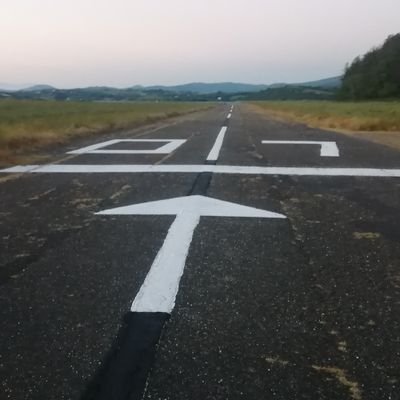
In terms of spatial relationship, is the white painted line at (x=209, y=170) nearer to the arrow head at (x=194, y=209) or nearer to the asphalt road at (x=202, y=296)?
the asphalt road at (x=202, y=296)

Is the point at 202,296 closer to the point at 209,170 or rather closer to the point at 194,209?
the point at 194,209

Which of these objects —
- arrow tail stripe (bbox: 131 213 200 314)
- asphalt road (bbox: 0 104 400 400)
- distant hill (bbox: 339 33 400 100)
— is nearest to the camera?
asphalt road (bbox: 0 104 400 400)

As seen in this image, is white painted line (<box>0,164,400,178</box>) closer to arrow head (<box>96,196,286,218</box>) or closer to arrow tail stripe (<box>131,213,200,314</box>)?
arrow head (<box>96,196,286,218</box>)

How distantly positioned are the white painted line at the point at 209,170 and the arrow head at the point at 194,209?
2.32m

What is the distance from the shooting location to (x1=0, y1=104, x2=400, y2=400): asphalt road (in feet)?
6.54

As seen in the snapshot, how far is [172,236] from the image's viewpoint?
4.09m

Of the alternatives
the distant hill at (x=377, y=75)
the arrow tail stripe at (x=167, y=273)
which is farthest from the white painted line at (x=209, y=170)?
the distant hill at (x=377, y=75)

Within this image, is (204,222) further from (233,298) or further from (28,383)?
(28,383)

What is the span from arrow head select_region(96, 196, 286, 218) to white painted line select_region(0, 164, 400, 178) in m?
2.32

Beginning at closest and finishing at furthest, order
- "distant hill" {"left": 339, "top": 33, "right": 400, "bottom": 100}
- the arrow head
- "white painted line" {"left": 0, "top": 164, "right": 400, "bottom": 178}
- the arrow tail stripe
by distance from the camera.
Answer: the arrow tail stripe, the arrow head, "white painted line" {"left": 0, "top": 164, "right": 400, "bottom": 178}, "distant hill" {"left": 339, "top": 33, "right": 400, "bottom": 100}

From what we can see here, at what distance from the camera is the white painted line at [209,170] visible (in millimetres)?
7479

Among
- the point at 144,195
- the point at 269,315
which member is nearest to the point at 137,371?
the point at 269,315

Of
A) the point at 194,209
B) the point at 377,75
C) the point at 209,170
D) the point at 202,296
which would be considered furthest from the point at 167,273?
the point at 377,75

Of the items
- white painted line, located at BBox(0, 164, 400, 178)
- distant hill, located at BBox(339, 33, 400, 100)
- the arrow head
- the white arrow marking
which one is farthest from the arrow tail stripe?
distant hill, located at BBox(339, 33, 400, 100)
